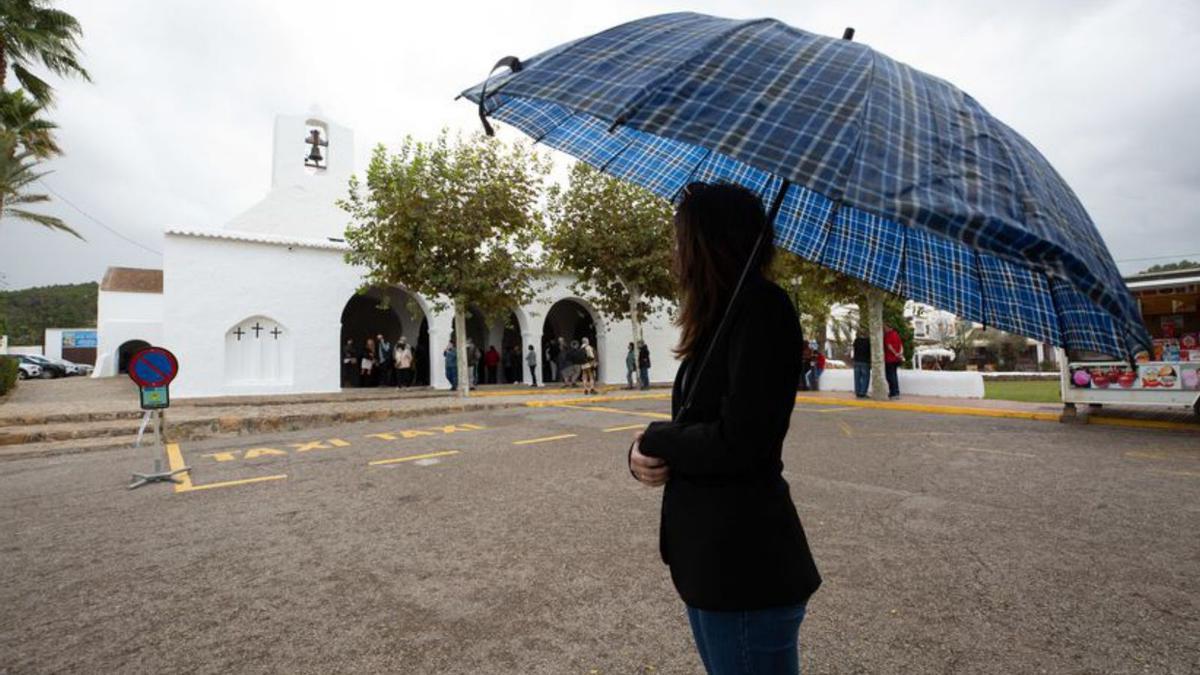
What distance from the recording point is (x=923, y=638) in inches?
106

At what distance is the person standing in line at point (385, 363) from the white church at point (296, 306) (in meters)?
1.36

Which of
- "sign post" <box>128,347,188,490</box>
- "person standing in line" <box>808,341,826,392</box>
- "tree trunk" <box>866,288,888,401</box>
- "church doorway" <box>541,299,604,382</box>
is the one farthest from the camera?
"church doorway" <box>541,299,604,382</box>

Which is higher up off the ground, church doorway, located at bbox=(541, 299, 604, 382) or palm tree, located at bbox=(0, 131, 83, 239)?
palm tree, located at bbox=(0, 131, 83, 239)

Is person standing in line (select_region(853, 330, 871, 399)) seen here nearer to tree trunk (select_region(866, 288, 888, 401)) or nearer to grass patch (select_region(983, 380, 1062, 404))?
tree trunk (select_region(866, 288, 888, 401))

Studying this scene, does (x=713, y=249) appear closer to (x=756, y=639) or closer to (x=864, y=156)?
(x=864, y=156)

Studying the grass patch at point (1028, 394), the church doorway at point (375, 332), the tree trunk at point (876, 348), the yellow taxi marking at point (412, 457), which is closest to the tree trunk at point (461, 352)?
the church doorway at point (375, 332)

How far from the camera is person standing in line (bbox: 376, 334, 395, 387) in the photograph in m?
21.3

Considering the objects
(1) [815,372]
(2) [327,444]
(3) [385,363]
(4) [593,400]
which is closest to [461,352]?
(4) [593,400]

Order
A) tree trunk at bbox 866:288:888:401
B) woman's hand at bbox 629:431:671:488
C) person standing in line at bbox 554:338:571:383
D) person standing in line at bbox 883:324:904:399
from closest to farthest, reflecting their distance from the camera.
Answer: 1. woman's hand at bbox 629:431:671:488
2. tree trunk at bbox 866:288:888:401
3. person standing in line at bbox 883:324:904:399
4. person standing in line at bbox 554:338:571:383

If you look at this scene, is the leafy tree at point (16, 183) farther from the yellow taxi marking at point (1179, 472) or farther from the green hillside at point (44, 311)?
the green hillside at point (44, 311)

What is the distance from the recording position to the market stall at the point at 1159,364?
9.30 meters

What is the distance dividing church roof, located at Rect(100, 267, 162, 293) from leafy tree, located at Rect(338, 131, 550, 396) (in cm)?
2487

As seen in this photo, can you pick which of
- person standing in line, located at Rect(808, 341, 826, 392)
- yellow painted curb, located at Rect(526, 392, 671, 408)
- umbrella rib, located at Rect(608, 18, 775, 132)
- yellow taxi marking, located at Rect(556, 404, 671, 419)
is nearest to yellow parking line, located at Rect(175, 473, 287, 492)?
umbrella rib, located at Rect(608, 18, 775, 132)

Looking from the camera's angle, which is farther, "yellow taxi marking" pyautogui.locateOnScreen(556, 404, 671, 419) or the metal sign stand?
"yellow taxi marking" pyautogui.locateOnScreen(556, 404, 671, 419)
